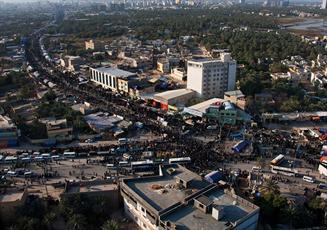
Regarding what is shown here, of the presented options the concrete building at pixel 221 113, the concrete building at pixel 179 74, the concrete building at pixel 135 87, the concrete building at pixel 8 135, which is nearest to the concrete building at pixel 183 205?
the concrete building at pixel 221 113

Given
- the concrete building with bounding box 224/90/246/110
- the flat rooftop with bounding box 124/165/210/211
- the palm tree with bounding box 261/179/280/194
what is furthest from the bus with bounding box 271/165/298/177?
the concrete building with bounding box 224/90/246/110

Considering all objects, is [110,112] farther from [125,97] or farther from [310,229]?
[310,229]

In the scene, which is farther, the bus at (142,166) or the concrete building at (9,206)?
the bus at (142,166)

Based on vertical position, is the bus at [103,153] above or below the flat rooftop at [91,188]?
below

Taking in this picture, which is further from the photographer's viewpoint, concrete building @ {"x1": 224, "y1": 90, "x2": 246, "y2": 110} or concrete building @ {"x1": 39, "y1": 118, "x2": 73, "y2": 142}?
concrete building @ {"x1": 224, "y1": 90, "x2": 246, "y2": 110}

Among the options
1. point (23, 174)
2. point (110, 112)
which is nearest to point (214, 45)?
point (110, 112)

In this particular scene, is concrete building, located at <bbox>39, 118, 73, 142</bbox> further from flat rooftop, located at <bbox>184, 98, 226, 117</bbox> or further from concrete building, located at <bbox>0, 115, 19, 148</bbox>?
flat rooftop, located at <bbox>184, 98, 226, 117</bbox>

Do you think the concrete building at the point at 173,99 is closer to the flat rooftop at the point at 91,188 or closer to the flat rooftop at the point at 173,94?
the flat rooftop at the point at 173,94
